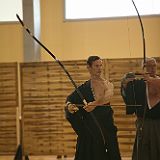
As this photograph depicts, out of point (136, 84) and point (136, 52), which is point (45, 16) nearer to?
point (136, 52)

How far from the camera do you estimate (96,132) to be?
242 centimetres

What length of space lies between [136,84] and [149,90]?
0.10 m

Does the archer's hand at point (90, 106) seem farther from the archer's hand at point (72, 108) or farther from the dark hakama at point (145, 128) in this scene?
the dark hakama at point (145, 128)

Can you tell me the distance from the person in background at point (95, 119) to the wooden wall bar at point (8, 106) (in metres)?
1.98

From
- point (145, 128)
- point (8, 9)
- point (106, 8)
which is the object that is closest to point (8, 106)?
point (8, 9)

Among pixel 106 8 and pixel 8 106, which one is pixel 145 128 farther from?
pixel 106 8

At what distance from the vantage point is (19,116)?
181 inches

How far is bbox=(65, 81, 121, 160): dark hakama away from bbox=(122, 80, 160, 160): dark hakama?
0.52 feet

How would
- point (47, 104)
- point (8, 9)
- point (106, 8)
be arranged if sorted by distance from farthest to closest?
point (8, 9)
point (106, 8)
point (47, 104)

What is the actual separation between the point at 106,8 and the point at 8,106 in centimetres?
208

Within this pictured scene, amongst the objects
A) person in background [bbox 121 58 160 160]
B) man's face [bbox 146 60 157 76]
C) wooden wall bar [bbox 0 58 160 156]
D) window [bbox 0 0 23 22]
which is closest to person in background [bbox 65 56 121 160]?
person in background [bbox 121 58 160 160]

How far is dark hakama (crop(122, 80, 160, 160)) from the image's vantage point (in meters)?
2.31

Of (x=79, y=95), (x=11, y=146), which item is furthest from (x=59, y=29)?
(x=79, y=95)

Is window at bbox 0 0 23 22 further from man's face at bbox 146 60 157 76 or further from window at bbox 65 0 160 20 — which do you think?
man's face at bbox 146 60 157 76
